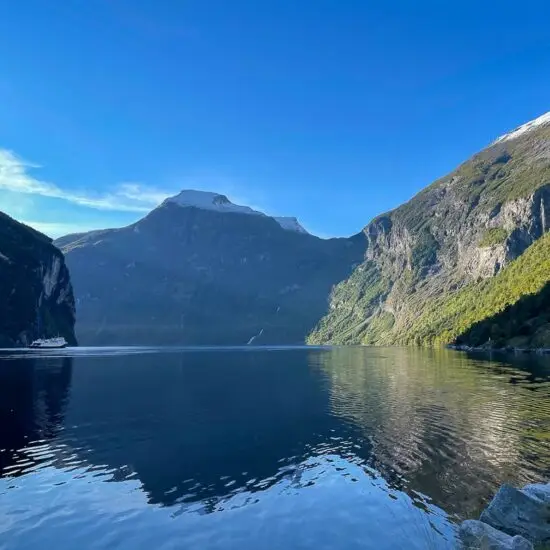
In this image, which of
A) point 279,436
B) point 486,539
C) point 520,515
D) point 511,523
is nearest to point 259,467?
point 279,436

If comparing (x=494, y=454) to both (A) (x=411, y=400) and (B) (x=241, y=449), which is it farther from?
(A) (x=411, y=400)

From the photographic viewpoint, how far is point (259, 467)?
124 feet

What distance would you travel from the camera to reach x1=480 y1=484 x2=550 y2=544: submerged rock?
23.2 m

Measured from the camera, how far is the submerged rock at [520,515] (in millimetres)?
23203

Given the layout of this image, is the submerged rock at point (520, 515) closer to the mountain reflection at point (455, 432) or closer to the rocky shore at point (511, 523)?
the rocky shore at point (511, 523)

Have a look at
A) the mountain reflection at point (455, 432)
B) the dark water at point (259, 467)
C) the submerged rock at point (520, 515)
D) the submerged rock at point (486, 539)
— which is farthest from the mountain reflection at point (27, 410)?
the submerged rock at point (520, 515)

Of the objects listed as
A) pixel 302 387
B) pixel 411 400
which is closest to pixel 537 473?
pixel 411 400

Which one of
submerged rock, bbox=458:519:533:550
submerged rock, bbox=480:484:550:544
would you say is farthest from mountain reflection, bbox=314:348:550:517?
submerged rock, bbox=458:519:533:550

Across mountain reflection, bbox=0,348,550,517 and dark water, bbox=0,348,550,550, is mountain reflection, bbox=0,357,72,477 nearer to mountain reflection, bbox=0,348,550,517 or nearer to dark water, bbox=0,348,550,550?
mountain reflection, bbox=0,348,550,517

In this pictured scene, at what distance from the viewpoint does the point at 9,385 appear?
88438 mm

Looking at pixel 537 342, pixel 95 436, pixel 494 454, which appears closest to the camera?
pixel 494 454

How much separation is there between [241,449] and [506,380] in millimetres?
69211

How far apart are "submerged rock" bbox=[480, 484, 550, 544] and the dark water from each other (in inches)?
96.8

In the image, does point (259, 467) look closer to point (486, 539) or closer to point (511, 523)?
point (511, 523)
